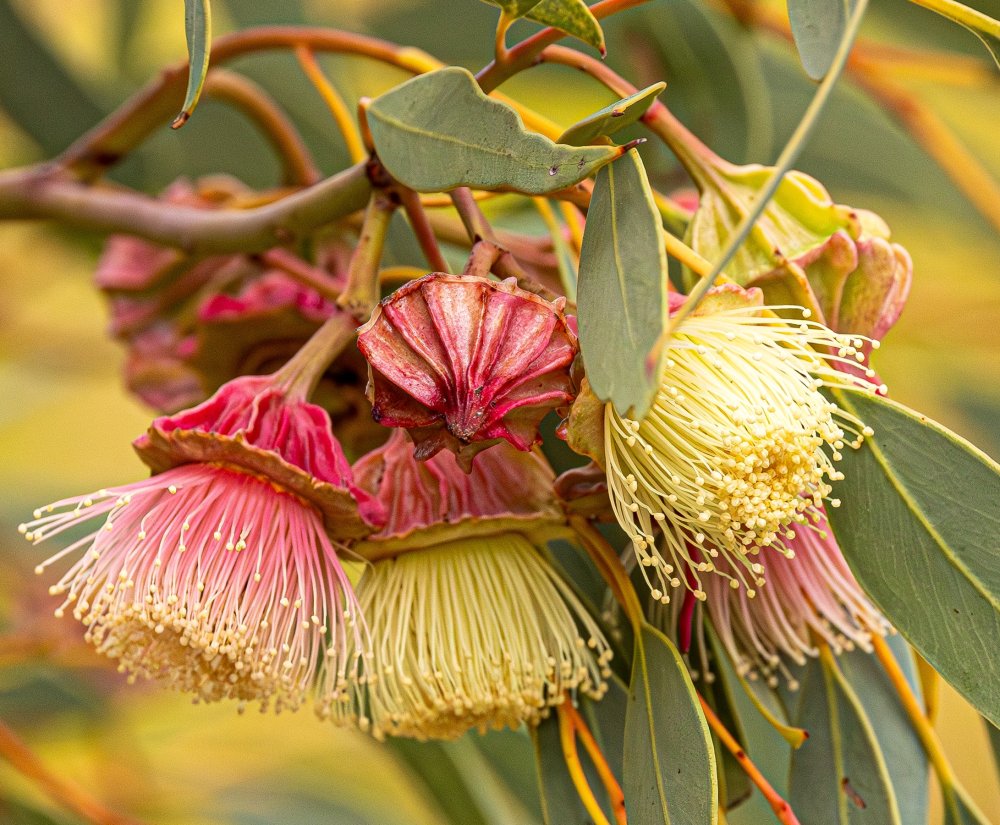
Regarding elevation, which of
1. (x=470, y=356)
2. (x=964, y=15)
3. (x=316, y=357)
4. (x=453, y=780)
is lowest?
(x=453, y=780)

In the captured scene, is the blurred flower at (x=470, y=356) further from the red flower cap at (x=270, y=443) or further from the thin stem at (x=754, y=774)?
the thin stem at (x=754, y=774)

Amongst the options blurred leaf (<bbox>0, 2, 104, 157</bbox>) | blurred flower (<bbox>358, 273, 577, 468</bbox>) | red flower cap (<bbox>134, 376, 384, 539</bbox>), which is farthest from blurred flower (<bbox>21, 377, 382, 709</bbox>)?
blurred leaf (<bbox>0, 2, 104, 157</bbox>)

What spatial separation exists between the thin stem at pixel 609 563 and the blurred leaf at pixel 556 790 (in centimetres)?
13

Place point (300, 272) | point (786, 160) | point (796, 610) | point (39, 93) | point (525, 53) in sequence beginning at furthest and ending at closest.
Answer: point (39, 93), point (300, 272), point (796, 610), point (525, 53), point (786, 160)

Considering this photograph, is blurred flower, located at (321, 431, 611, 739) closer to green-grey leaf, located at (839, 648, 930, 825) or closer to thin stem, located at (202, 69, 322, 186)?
green-grey leaf, located at (839, 648, 930, 825)

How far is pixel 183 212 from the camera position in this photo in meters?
1.01

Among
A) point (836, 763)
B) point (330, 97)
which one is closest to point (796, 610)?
point (836, 763)

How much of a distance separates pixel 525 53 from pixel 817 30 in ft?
0.62

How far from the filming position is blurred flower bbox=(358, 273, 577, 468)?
648 mm

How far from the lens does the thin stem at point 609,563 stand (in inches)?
30.7

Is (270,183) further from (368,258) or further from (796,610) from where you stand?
(796,610)

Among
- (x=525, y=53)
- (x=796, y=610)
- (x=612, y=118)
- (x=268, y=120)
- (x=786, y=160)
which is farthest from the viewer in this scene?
(x=268, y=120)

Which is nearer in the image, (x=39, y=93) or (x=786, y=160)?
(x=786, y=160)

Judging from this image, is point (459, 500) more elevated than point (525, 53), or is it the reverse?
point (525, 53)
